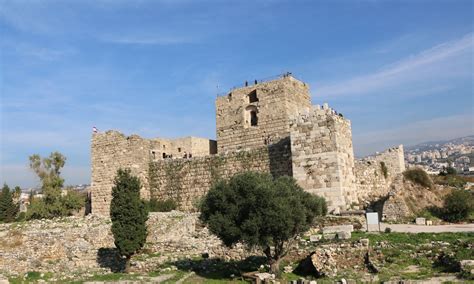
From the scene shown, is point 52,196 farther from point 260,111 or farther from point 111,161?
point 260,111

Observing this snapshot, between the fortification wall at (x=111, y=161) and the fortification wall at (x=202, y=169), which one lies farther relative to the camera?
the fortification wall at (x=111, y=161)

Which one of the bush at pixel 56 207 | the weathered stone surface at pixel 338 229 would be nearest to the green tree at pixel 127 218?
the weathered stone surface at pixel 338 229

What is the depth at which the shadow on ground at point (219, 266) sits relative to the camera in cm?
1591

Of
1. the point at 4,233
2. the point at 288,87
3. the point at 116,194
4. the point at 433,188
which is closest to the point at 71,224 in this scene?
the point at 4,233

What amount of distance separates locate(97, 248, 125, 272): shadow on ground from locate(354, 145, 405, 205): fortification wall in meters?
11.6

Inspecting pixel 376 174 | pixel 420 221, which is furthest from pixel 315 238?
pixel 376 174

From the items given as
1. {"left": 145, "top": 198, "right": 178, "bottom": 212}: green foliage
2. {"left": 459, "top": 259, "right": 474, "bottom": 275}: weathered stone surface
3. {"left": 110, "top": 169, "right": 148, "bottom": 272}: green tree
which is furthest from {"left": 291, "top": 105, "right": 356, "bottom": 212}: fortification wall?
{"left": 145, "top": 198, "right": 178, "bottom": 212}: green foliage

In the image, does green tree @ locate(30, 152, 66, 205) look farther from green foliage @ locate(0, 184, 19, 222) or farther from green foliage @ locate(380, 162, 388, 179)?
green foliage @ locate(380, 162, 388, 179)

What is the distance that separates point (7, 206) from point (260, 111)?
22508 mm

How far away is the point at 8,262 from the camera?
20375mm

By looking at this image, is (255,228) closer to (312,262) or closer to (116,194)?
(312,262)

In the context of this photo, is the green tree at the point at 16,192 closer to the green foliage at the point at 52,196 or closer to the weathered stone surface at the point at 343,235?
the green foliage at the point at 52,196

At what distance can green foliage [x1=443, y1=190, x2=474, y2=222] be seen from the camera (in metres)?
23.3

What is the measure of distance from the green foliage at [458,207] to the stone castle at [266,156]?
369cm
